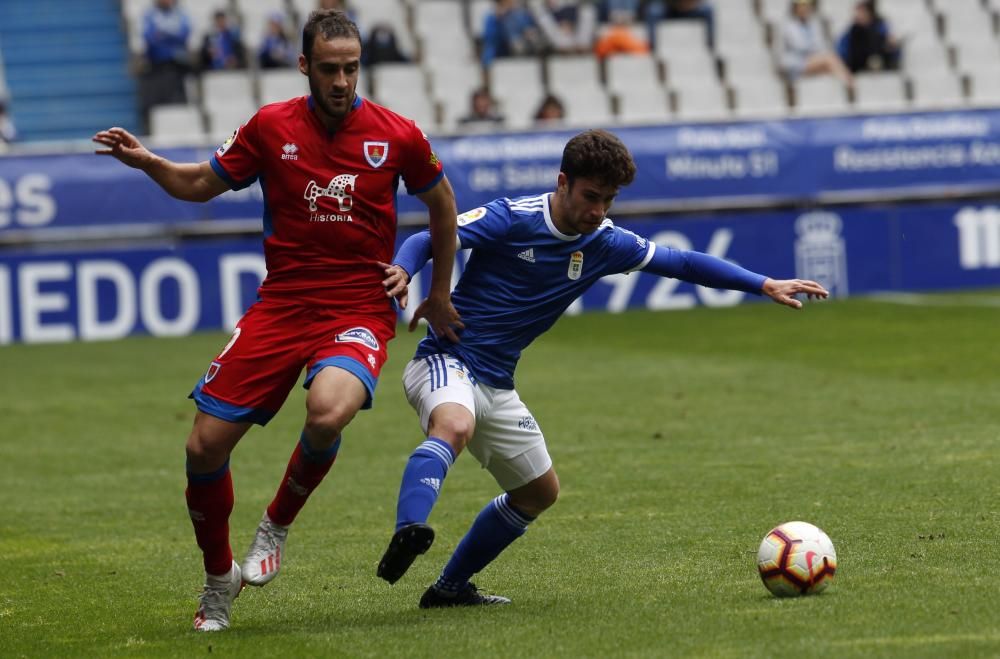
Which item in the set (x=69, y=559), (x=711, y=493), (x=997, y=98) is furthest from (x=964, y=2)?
(x=69, y=559)

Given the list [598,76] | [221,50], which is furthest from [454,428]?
[598,76]

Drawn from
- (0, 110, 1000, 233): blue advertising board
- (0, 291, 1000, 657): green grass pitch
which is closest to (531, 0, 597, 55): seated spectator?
(0, 110, 1000, 233): blue advertising board

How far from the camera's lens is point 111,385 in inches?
661

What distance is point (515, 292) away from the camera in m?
7.10

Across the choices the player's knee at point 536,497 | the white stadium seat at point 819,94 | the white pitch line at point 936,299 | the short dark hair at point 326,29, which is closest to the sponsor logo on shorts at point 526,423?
the player's knee at point 536,497

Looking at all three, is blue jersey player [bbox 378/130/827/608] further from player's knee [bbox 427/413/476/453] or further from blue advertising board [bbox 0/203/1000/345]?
blue advertising board [bbox 0/203/1000/345]

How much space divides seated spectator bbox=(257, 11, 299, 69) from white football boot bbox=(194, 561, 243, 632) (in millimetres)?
17765

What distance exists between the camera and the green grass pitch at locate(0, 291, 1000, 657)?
6375 millimetres

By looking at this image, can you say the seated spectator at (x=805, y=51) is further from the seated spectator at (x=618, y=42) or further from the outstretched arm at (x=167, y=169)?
the outstretched arm at (x=167, y=169)

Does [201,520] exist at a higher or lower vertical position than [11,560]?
higher

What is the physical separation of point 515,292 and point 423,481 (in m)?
1.08

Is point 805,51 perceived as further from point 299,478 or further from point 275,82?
point 299,478

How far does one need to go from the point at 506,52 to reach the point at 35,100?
6.67m

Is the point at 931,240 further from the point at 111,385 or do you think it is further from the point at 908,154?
the point at 111,385
